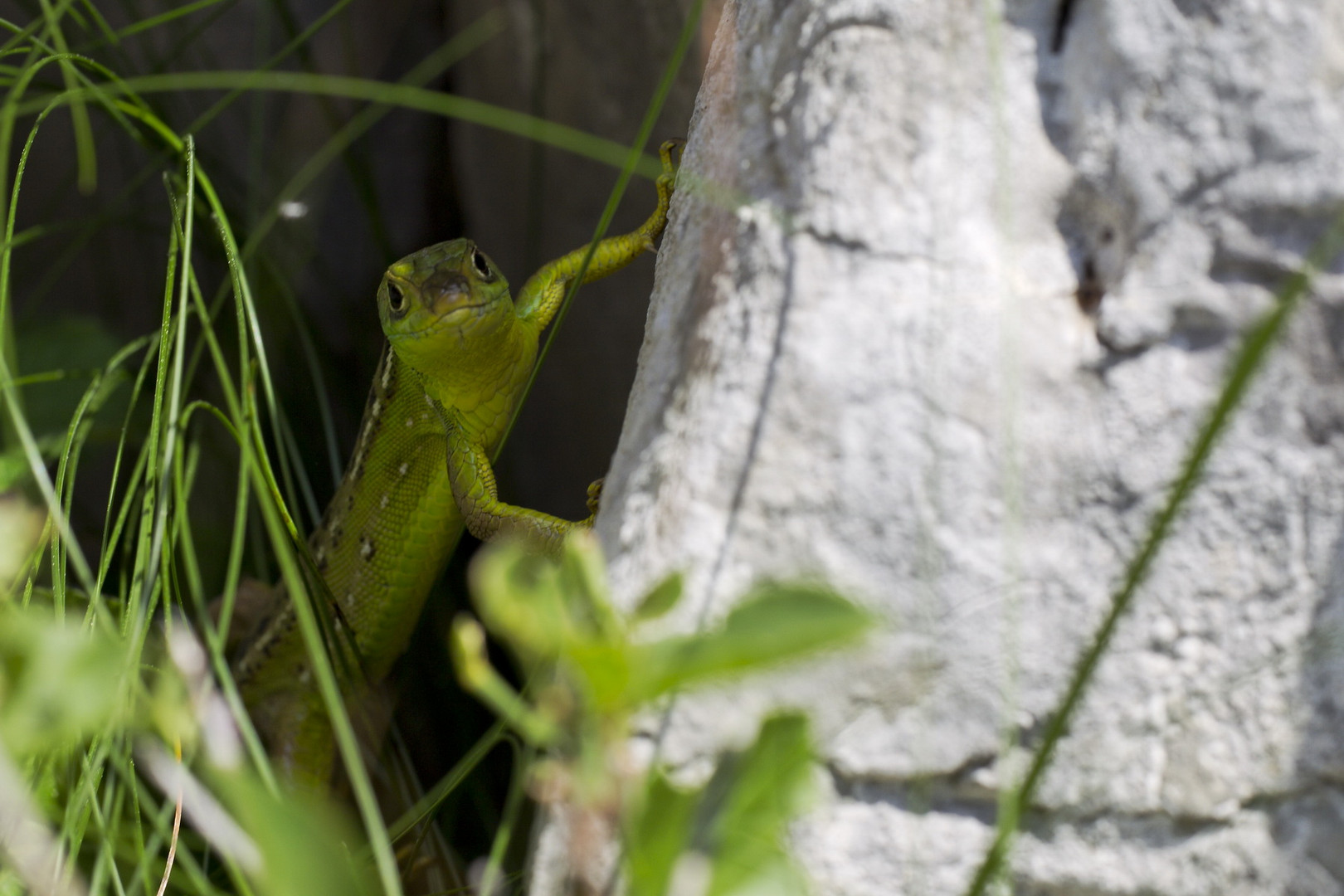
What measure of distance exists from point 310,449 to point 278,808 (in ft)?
7.27

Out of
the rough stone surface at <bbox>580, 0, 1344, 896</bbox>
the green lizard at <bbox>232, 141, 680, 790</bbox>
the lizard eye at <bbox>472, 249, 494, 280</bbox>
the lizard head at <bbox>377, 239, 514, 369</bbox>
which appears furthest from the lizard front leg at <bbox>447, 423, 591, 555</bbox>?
the rough stone surface at <bbox>580, 0, 1344, 896</bbox>

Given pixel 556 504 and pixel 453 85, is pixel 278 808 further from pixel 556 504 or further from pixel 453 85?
pixel 453 85

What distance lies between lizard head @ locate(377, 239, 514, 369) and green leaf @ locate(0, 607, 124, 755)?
1287 millimetres

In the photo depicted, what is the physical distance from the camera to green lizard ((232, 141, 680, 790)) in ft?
5.21

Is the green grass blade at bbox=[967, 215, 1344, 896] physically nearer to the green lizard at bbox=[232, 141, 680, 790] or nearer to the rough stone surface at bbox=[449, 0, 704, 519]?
the green lizard at bbox=[232, 141, 680, 790]

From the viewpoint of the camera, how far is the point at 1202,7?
0.64 m

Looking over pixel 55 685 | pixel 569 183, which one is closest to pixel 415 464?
pixel 569 183

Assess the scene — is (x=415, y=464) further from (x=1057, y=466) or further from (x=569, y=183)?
(x=1057, y=466)

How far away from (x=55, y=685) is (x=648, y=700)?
197mm

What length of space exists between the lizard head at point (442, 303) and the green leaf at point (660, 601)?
133cm

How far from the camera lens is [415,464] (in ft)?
6.06

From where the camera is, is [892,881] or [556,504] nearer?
[892,881]

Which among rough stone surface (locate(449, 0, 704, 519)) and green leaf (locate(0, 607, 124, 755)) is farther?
rough stone surface (locate(449, 0, 704, 519))

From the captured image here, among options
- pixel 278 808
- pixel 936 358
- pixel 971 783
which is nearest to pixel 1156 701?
pixel 971 783
